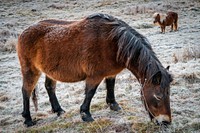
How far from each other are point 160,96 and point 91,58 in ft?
4.55

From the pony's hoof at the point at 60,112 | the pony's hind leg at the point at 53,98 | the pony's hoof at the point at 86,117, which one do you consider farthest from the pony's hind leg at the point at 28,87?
the pony's hoof at the point at 86,117

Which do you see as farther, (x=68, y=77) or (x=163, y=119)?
(x=68, y=77)

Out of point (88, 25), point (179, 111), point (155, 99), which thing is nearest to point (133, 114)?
point (179, 111)

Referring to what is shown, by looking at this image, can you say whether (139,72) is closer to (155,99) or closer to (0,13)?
(155,99)

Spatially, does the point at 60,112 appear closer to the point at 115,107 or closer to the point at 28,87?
the point at 28,87

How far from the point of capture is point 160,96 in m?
3.99

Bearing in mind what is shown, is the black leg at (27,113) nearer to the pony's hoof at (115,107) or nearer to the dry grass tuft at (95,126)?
the dry grass tuft at (95,126)

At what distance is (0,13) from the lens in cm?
2725

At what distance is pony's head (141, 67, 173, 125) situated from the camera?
3.98 metres

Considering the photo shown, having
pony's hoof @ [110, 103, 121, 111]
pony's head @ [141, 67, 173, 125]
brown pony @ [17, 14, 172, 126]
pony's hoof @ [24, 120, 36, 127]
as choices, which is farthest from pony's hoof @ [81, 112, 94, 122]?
pony's head @ [141, 67, 173, 125]

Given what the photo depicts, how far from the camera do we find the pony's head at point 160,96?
3982 mm

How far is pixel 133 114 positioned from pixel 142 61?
1272 mm

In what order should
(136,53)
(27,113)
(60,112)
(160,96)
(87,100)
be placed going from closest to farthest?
(160,96), (136,53), (87,100), (27,113), (60,112)

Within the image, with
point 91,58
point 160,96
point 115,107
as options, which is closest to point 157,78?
point 160,96
